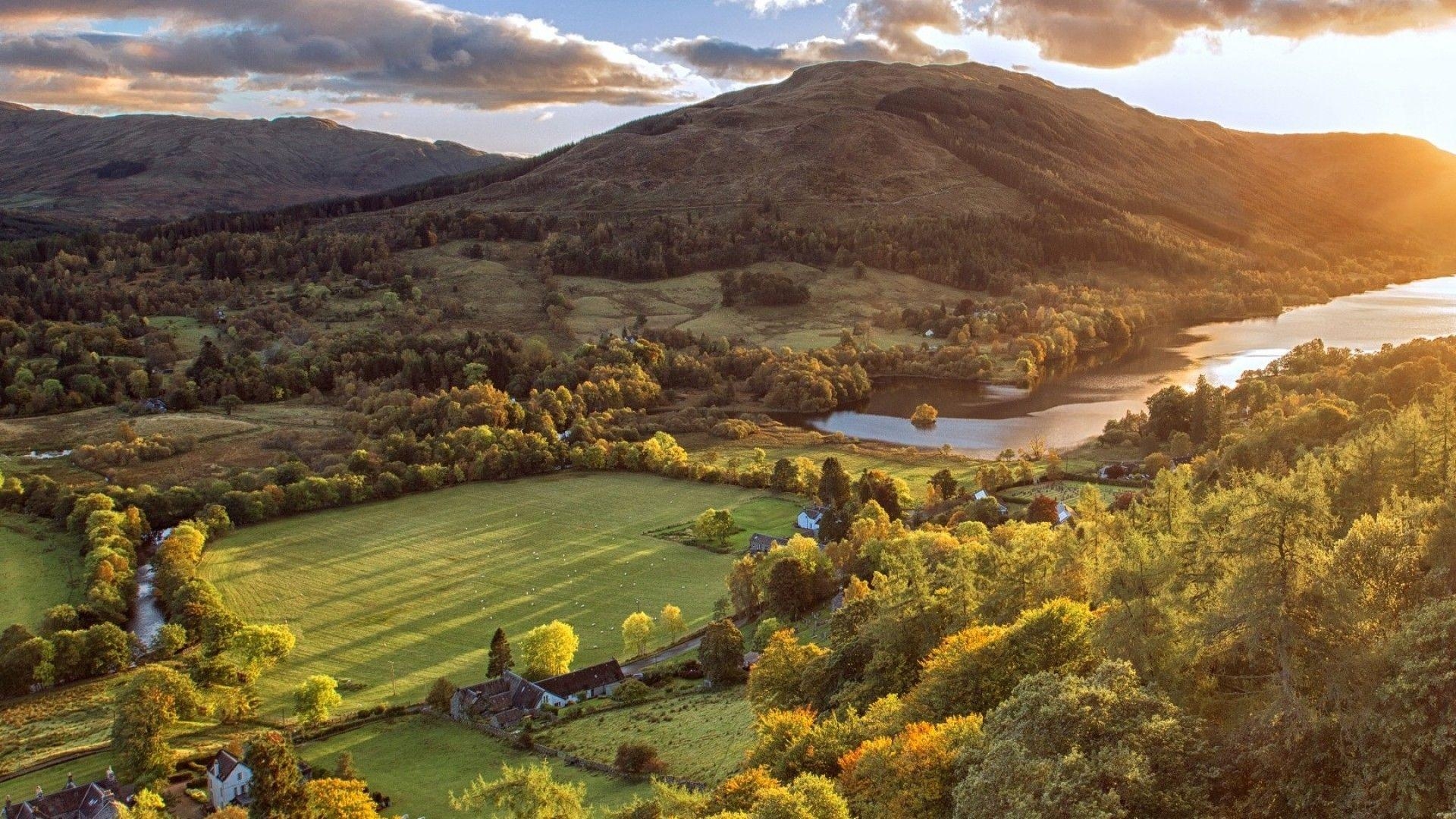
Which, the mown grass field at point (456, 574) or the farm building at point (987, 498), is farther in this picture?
the farm building at point (987, 498)

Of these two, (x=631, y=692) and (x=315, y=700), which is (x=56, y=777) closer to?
(x=315, y=700)

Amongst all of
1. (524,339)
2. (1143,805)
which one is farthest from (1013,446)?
(1143,805)

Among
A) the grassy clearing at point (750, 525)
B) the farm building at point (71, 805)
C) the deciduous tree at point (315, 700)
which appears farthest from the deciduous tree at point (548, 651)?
the grassy clearing at point (750, 525)

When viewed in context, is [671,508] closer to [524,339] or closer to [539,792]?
[539,792]

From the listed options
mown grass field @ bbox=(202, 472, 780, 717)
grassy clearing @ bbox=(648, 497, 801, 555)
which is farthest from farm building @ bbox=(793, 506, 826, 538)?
mown grass field @ bbox=(202, 472, 780, 717)

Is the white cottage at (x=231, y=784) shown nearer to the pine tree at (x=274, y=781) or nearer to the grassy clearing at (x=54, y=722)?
the pine tree at (x=274, y=781)

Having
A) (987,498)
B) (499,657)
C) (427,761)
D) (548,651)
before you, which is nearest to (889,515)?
(987,498)
